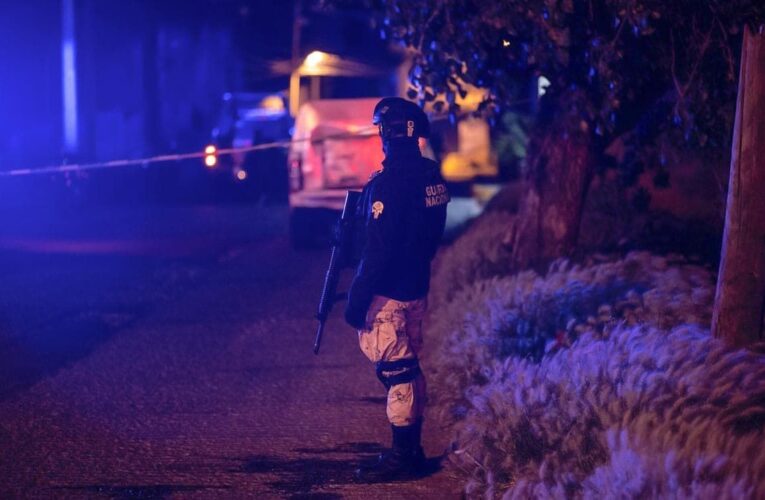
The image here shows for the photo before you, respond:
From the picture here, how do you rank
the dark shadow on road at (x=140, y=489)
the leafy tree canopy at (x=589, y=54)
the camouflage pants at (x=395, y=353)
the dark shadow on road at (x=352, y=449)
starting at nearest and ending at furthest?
the dark shadow on road at (x=140, y=489) < the camouflage pants at (x=395, y=353) < the dark shadow on road at (x=352, y=449) < the leafy tree canopy at (x=589, y=54)

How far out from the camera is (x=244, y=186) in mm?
25453

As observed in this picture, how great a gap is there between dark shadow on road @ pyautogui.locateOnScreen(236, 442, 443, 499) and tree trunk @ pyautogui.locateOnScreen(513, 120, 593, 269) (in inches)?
152

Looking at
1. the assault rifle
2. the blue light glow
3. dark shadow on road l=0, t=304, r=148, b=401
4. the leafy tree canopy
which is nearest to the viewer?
the assault rifle

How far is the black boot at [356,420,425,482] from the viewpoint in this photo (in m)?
5.76

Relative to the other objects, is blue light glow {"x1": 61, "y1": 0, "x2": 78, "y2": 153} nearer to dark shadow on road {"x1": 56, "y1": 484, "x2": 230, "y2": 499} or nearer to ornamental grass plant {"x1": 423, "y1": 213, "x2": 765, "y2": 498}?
ornamental grass plant {"x1": 423, "y1": 213, "x2": 765, "y2": 498}

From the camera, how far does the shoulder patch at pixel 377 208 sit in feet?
18.2

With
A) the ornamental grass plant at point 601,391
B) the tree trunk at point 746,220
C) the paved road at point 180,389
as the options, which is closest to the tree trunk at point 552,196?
the ornamental grass plant at point 601,391

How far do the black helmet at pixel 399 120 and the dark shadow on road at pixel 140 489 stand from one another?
2.19m

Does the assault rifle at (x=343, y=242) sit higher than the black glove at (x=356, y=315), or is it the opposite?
the assault rifle at (x=343, y=242)

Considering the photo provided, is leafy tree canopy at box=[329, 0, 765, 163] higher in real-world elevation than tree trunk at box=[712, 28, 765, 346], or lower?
higher

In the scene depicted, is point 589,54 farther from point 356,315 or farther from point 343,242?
point 356,315

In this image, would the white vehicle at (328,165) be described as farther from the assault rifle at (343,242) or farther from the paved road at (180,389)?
the assault rifle at (343,242)

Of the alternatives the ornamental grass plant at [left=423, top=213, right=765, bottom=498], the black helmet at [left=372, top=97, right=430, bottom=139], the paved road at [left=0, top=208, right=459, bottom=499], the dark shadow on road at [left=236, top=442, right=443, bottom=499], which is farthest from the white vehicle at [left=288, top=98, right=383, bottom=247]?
the black helmet at [left=372, top=97, right=430, bottom=139]

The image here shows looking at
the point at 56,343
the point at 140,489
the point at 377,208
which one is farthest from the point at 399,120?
the point at 56,343
